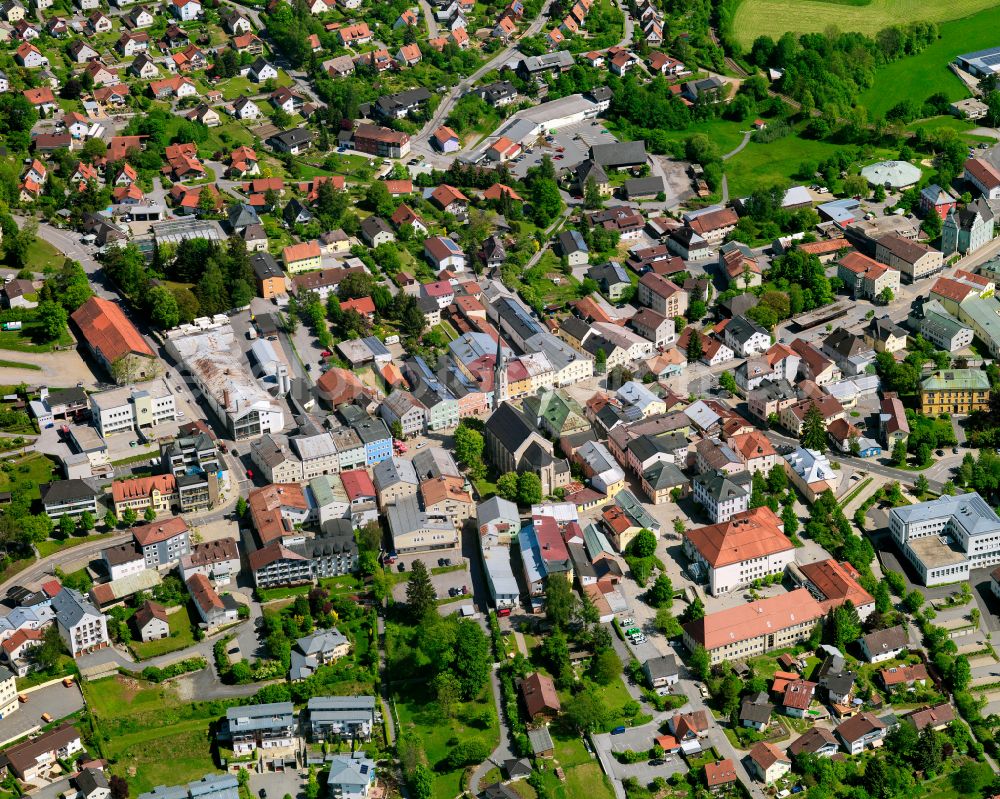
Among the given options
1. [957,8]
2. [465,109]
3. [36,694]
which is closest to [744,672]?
[36,694]

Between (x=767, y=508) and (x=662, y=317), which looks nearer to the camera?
(x=767, y=508)

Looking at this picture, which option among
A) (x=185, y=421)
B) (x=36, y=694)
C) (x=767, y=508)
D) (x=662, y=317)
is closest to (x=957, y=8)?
(x=662, y=317)

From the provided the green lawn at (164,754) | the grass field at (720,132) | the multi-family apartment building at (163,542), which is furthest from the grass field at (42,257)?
the grass field at (720,132)

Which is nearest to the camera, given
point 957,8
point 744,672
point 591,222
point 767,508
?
point 744,672

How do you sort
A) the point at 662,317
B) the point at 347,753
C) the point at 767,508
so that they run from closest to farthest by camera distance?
the point at 347,753, the point at 767,508, the point at 662,317

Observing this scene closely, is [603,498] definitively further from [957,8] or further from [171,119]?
[957,8]
